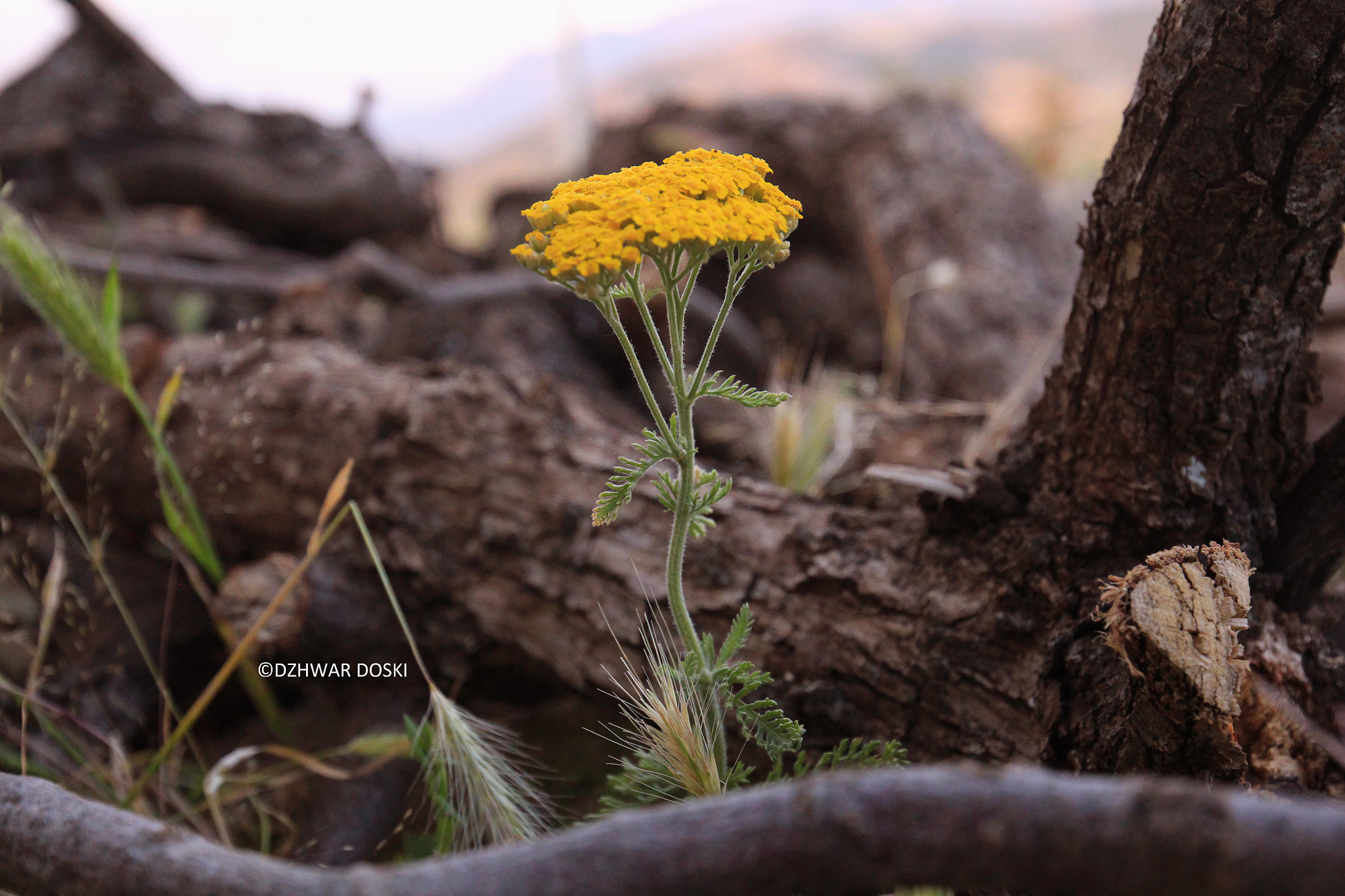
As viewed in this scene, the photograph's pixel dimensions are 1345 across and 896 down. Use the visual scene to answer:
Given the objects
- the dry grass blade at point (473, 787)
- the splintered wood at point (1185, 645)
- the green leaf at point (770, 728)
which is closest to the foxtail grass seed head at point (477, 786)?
the dry grass blade at point (473, 787)

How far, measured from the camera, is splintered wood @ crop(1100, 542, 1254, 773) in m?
1.06

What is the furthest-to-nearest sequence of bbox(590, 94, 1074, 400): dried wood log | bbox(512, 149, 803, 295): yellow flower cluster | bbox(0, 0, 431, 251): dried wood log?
bbox(0, 0, 431, 251): dried wood log < bbox(590, 94, 1074, 400): dried wood log < bbox(512, 149, 803, 295): yellow flower cluster

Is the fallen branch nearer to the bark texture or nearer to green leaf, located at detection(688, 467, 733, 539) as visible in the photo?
green leaf, located at detection(688, 467, 733, 539)

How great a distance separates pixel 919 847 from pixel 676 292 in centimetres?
77

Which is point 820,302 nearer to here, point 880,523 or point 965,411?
point 965,411

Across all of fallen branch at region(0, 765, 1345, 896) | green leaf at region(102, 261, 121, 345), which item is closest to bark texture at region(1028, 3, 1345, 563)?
fallen branch at region(0, 765, 1345, 896)

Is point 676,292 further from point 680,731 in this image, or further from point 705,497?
point 680,731

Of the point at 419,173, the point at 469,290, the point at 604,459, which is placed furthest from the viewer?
the point at 419,173

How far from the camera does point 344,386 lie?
225cm

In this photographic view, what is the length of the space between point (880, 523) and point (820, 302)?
2630mm

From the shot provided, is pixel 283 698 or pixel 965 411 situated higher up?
pixel 965 411

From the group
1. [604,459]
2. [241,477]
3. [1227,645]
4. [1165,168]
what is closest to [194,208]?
[241,477]

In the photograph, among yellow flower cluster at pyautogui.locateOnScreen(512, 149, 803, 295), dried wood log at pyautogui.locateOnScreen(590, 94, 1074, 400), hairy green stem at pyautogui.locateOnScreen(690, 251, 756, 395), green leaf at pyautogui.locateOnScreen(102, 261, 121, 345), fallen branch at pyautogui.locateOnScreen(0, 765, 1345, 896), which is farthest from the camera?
dried wood log at pyautogui.locateOnScreen(590, 94, 1074, 400)

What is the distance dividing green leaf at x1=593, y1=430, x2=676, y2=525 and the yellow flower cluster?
23 cm
